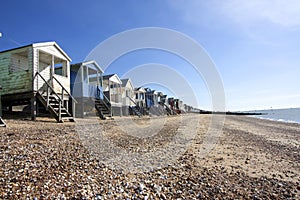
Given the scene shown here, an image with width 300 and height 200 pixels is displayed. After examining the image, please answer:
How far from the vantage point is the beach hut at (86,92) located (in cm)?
1535

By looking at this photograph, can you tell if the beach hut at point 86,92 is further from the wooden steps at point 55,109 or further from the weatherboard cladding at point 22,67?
the wooden steps at point 55,109

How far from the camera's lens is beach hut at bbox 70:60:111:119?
15.4 meters

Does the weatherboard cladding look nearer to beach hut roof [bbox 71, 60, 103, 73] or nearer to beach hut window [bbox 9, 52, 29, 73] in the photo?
beach hut window [bbox 9, 52, 29, 73]

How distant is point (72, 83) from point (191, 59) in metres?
10.8

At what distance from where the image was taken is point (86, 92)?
15742 mm

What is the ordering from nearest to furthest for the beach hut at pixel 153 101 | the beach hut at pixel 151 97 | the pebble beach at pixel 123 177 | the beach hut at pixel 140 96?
the pebble beach at pixel 123 177 < the beach hut at pixel 140 96 < the beach hut at pixel 153 101 < the beach hut at pixel 151 97

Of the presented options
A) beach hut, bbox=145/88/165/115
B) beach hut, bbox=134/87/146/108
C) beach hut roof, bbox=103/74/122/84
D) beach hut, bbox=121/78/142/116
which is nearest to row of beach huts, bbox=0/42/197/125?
beach hut roof, bbox=103/74/122/84

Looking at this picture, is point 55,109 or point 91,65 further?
point 91,65

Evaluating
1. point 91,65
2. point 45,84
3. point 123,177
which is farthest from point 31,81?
point 123,177

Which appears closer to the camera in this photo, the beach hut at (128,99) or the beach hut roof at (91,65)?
the beach hut roof at (91,65)

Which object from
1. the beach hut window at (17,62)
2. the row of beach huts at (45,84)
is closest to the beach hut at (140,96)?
the row of beach huts at (45,84)

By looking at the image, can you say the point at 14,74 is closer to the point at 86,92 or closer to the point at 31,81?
the point at 31,81

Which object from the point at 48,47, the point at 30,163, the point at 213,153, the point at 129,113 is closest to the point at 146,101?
the point at 129,113

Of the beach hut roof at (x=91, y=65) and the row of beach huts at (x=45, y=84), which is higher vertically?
the beach hut roof at (x=91, y=65)
